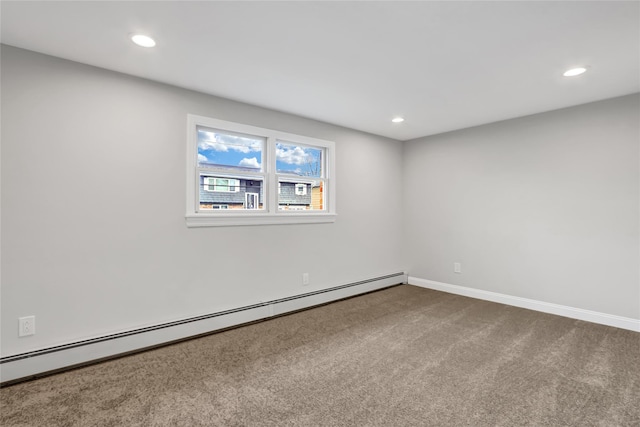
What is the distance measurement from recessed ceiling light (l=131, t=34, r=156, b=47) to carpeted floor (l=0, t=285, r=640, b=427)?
237cm

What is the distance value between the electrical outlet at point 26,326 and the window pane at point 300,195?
2.33 meters

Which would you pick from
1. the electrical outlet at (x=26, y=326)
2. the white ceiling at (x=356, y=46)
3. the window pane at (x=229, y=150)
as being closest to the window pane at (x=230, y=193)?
the window pane at (x=229, y=150)

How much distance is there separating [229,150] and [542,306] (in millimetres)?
4105

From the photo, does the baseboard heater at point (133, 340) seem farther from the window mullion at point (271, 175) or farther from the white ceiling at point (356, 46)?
the white ceiling at point (356, 46)

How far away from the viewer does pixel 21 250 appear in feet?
7.22

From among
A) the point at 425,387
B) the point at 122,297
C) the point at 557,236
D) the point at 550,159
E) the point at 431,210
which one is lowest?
the point at 425,387

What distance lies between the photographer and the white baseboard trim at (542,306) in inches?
125

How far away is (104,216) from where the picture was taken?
2.52 metres

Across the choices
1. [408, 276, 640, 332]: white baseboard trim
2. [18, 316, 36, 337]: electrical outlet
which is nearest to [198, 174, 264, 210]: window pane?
[18, 316, 36, 337]: electrical outlet

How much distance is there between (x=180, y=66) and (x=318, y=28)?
1241 millimetres

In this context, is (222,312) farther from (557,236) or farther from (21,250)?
(557,236)

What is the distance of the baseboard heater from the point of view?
7.11ft

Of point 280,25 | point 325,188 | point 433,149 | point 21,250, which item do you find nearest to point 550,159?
point 433,149

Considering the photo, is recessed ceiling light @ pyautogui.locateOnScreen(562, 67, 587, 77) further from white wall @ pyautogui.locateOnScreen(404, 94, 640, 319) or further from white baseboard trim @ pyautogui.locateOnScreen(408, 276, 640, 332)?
white baseboard trim @ pyautogui.locateOnScreen(408, 276, 640, 332)
